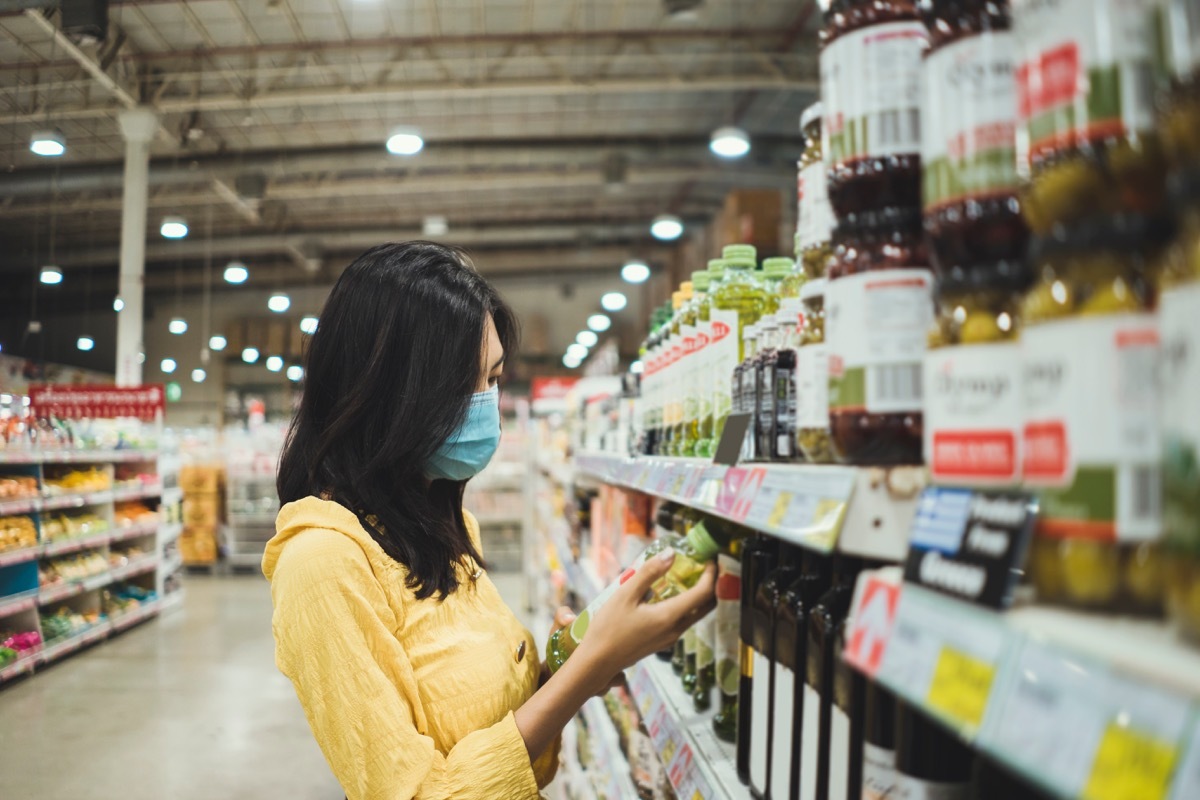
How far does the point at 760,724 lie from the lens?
1220mm

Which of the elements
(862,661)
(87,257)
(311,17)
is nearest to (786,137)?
(311,17)

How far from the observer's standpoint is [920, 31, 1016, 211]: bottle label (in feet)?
2.10

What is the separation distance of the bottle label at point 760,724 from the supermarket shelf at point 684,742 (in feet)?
0.17

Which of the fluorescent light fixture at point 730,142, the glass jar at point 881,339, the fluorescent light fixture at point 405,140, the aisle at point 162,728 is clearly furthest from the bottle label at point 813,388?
the fluorescent light fixture at point 405,140

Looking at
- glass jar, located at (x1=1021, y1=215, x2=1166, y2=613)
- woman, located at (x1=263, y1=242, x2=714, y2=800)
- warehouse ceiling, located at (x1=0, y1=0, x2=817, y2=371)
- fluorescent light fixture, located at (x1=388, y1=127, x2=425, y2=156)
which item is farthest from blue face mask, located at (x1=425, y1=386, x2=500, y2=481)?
fluorescent light fixture, located at (x1=388, y1=127, x2=425, y2=156)

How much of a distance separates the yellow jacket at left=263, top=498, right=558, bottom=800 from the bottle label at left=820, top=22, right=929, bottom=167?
3.10ft

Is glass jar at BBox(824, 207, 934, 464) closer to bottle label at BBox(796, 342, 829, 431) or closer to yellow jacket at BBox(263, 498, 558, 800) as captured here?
bottle label at BBox(796, 342, 829, 431)

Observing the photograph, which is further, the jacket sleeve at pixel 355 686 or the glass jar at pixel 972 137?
the jacket sleeve at pixel 355 686

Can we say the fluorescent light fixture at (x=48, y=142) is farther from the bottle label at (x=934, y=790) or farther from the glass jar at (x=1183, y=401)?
the glass jar at (x=1183, y=401)

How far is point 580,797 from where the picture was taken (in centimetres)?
330

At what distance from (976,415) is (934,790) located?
415mm

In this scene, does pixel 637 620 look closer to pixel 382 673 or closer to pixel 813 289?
pixel 382 673

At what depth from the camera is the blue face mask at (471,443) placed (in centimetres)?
163

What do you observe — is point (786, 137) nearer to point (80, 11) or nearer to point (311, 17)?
point (311, 17)
